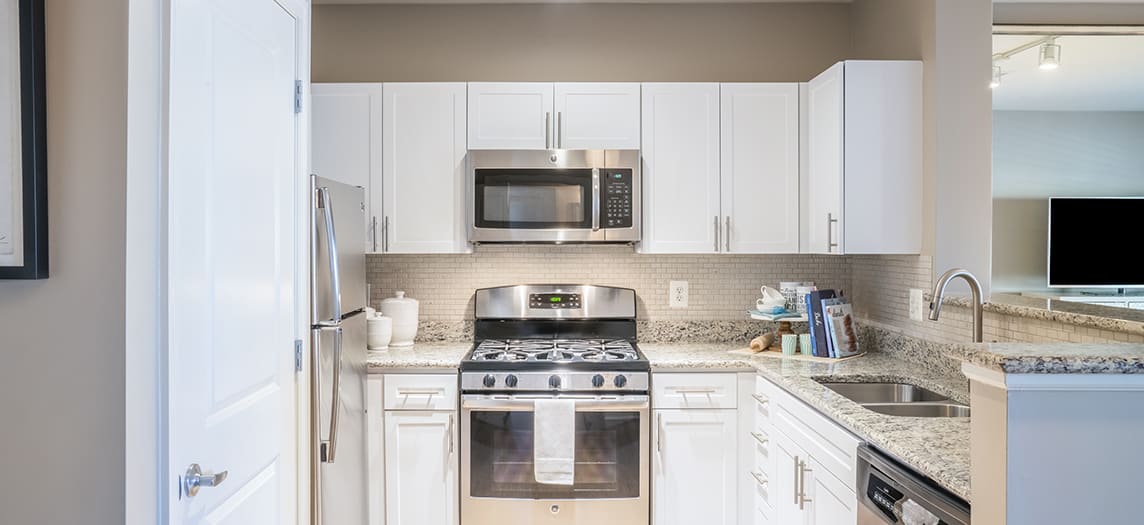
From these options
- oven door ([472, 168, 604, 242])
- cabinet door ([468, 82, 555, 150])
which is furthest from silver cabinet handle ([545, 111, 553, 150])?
oven door ([472, 168, 604, 242])

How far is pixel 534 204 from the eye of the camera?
292cm

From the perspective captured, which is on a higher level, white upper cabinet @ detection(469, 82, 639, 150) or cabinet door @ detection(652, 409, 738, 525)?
white upper cabinet @ detection(469, 82, 639, 150)

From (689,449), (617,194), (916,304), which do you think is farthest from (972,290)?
(617,194)

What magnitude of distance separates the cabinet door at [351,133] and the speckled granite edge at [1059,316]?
7.49 ft

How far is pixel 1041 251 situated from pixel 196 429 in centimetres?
645

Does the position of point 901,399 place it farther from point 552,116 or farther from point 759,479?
point 552,116

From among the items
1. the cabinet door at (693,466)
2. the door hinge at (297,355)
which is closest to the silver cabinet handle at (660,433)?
the cabinet door at (693,466)

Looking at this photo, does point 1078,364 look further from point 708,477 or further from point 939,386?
point 708,477

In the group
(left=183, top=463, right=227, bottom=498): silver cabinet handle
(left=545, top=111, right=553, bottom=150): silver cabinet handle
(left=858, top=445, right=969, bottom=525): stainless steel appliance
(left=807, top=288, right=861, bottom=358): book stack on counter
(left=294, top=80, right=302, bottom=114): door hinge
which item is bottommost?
(left=858, top=445, right=969, bottom=525): stainless steel appliance

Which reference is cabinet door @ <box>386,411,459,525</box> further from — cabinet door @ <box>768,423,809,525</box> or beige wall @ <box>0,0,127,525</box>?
beige wall @ <box>0,0,127,525</box>

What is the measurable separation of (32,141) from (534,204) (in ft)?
6.49

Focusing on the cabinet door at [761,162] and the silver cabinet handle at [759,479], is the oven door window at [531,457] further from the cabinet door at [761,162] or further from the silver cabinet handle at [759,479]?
the cabinet door at [761,162]

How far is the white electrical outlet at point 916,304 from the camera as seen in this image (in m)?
2.62

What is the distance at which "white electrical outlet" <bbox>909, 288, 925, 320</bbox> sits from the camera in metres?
2.62
